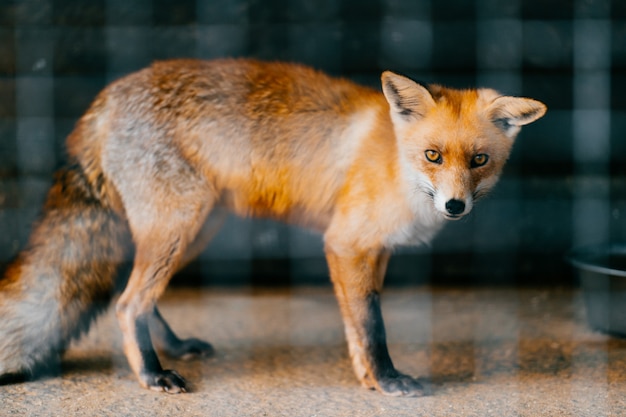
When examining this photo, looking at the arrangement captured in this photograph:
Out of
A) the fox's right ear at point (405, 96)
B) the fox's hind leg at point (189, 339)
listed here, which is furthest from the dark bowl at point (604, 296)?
the fox's hind leg at point (189, 339)

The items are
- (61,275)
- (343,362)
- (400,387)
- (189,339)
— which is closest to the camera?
(400,387)

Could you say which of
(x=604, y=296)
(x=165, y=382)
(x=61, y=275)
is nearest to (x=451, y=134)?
(x=604, y=296)

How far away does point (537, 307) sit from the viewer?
11.4 feet

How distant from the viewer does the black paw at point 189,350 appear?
284 centimetres

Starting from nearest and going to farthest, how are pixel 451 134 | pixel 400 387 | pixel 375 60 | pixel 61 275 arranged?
pixel 451 134, pixel 400 387, pixel 61 275, pixel 375 60

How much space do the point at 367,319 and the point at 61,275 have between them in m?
1.06

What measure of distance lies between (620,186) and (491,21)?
1.06m

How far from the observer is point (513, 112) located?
7.84 feet

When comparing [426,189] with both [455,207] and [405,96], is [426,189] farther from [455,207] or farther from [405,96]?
[405,96]

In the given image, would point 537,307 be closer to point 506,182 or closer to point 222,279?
point 506,182

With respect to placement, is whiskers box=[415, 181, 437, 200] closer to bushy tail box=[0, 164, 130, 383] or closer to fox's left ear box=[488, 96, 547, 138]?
fox's left ear box=[488, 96, 547, 138]

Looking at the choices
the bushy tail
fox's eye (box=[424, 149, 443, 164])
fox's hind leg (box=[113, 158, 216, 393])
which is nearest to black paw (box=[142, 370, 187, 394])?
fox's hind leg (box=[113, 158, 216, 393])

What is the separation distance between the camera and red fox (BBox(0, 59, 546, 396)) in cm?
245

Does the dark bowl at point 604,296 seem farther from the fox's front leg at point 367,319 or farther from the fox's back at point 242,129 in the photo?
the fox's back at point 242,129
